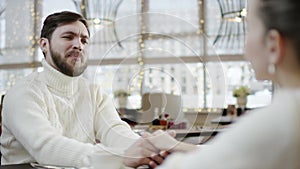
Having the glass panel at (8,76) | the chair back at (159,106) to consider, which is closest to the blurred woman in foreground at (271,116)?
the chair back at (159,106)

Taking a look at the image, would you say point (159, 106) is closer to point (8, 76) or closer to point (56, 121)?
point (56, 121)

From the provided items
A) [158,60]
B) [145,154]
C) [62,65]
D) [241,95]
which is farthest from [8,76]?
[145,154]

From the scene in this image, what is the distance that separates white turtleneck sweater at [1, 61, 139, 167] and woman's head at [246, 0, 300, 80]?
20.1 inches

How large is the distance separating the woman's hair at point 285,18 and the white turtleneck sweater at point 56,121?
0.54m

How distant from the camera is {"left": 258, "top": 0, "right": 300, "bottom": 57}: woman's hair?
1.07ft

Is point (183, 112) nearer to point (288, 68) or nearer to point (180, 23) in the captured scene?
point (180, 23)

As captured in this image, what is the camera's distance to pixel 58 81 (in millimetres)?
1041

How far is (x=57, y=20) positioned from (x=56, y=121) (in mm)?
221

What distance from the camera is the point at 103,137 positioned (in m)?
0.95

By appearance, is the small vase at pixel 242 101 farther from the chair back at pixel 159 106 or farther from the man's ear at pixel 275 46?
the man's ear at pixel 275 46

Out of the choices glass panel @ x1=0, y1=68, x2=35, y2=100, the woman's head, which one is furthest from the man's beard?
glass panel @ x1=0, y1=68, x2=35, y2=100

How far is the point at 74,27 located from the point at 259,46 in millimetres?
689

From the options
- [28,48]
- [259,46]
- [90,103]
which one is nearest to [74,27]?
[90,103]

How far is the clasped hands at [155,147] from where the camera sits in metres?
0.59
